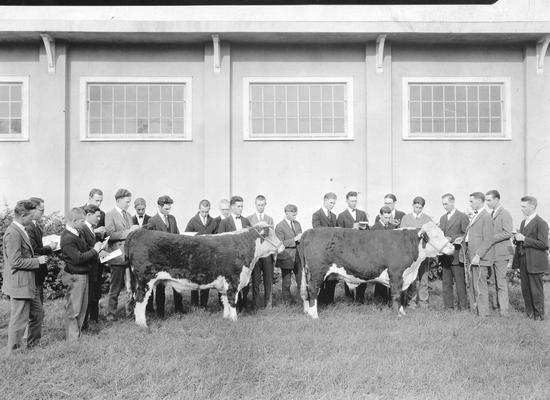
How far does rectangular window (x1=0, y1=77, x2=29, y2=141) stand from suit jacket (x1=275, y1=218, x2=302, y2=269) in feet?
26.2

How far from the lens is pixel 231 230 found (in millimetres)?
9406

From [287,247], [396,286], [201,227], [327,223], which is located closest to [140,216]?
[201,227]

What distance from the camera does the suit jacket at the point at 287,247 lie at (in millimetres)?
9609

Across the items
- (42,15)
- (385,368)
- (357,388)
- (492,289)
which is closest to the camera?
(357,388)

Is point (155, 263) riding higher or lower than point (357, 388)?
higher

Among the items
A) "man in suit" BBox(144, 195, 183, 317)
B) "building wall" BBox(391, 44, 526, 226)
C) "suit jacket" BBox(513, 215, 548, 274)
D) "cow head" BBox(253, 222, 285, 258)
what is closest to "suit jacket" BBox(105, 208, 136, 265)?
"man in suit" BBox(144, 195, 183, 317)

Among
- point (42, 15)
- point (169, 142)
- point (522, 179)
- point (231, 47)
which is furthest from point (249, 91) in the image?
point (522, 179)

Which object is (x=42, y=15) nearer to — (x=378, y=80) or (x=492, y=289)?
(x=378, y=80)

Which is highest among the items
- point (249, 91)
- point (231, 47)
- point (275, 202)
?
point (231, 47)

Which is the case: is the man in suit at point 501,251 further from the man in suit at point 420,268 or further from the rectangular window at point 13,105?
the rectangular window at point 13,105

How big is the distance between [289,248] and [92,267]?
12.2 ft

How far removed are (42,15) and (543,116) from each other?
1354cm

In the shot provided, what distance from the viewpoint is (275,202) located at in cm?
1342

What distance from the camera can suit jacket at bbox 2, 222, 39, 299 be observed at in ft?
21.3
